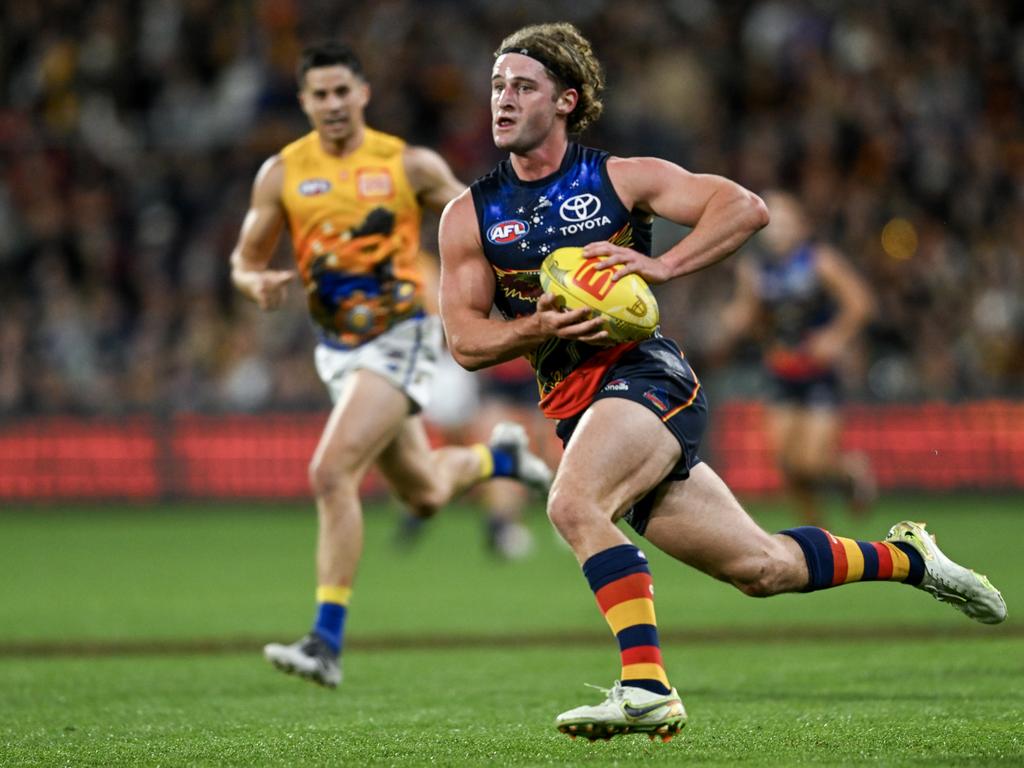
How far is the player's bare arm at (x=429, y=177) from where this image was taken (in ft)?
27.6

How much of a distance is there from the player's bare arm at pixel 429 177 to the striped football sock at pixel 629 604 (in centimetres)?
326

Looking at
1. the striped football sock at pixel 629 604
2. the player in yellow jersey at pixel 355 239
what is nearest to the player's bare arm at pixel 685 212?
the striped football sock at pixel 629 604

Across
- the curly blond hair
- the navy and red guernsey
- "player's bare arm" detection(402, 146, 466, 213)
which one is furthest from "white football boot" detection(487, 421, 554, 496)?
the curly blond hair

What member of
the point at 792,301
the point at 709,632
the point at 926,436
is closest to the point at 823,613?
the point at 709,632

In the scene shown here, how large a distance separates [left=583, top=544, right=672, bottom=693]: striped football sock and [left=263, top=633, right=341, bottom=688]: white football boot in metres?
2.10

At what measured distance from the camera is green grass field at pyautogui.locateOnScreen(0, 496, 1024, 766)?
5.69 m

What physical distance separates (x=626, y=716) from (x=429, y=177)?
3881mm

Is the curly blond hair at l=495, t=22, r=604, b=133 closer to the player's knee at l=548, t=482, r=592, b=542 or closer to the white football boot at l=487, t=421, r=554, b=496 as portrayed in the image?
the player's knee at l=548, t=482, r=592, b=542

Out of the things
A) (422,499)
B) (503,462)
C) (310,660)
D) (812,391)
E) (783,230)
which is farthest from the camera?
(812,391)

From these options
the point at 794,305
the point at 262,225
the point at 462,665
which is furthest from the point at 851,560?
the point at 794,305

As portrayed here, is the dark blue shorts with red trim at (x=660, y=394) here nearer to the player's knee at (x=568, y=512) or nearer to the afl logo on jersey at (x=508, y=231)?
the player's knee at (x=568, y=512)

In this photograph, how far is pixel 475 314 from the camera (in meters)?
5.92

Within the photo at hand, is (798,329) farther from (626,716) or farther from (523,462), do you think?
(626,716)

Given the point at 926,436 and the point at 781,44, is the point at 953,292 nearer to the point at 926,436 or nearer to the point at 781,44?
the point at 926,436
